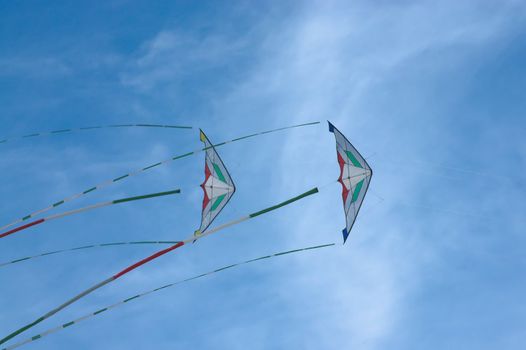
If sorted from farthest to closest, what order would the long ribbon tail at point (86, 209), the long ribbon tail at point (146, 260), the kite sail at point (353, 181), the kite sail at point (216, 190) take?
the kite sail at point (216, 190)
the kite sail at point (353, 181)
the long ribbon tail at point (86, 209)
the long ribbon tail at point (146, 260)

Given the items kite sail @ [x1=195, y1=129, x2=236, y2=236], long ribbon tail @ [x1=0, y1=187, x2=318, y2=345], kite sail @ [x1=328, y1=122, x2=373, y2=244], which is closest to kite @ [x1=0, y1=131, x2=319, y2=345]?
long ribbon tail @ [x1=0, y1=187, x2=318, y2=345]

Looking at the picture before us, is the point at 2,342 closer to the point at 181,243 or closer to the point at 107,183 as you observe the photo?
the point at 181,243

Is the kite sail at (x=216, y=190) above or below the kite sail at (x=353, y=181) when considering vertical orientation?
above

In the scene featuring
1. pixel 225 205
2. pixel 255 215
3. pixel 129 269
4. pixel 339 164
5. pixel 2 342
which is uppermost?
pixel 225 205

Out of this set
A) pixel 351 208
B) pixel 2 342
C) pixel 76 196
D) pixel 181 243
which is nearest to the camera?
pixel 2 342

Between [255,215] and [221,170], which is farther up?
[221,170]

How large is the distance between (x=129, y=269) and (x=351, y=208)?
13906mm

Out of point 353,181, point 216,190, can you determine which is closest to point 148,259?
point 353,181

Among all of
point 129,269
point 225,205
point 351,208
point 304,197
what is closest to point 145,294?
point 129,269

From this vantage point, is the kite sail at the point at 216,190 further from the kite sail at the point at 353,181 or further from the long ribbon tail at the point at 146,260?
the long ribbon tail at the point at 146,260

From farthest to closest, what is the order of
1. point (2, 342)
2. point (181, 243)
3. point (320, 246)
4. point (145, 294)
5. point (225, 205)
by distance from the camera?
point (225, 205) < point (320, 246) < point (145, 294) < point (181, 243) < point (2, 342)

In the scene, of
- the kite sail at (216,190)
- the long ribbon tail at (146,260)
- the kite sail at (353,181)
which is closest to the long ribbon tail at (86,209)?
the long ribbon tail at (146,260)

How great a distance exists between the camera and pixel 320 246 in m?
19.1

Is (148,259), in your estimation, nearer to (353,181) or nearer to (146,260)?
(146,260)
